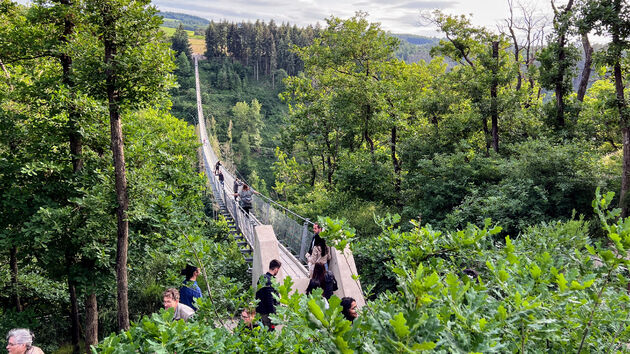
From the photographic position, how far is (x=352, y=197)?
1202cm

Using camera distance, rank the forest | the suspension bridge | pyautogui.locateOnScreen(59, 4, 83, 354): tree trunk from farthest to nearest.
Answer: pyautogui.locateOnScreen(59, 4, 83, 354): tree trunk, the suspension bridge, the forest

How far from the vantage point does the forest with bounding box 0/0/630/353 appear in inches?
63.9

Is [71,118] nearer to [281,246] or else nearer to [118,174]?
[118,174]

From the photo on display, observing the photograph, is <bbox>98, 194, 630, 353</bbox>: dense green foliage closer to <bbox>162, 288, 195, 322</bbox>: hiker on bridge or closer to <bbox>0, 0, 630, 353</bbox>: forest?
<bbox>0, 0, 630, 353</bbox>: forest

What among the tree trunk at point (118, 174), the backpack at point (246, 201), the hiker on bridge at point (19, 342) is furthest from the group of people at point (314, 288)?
the backpack at point (246, 201)

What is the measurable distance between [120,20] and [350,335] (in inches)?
181

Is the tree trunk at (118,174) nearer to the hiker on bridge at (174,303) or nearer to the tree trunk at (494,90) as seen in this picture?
the hiker on bridge at (174,303)

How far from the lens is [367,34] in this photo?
41.0ft

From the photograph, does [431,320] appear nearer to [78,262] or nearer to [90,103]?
[90,103]

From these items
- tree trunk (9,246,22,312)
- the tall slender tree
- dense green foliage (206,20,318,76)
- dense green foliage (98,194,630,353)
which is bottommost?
tree trunk (9,246,22,312)

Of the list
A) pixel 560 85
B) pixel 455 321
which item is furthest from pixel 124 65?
Answer: pixel 560 85

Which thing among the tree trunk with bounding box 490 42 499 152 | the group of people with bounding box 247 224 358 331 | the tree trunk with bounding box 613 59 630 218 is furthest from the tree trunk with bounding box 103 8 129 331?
the tree trunk with bounding box 490 42 499 152

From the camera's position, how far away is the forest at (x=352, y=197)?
63.9 inches

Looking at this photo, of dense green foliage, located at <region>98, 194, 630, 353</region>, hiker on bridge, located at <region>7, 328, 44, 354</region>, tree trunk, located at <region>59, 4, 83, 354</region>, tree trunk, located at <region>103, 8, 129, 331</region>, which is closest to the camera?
dense green foliage, located at <region>98, 194, 630, 353</region>
